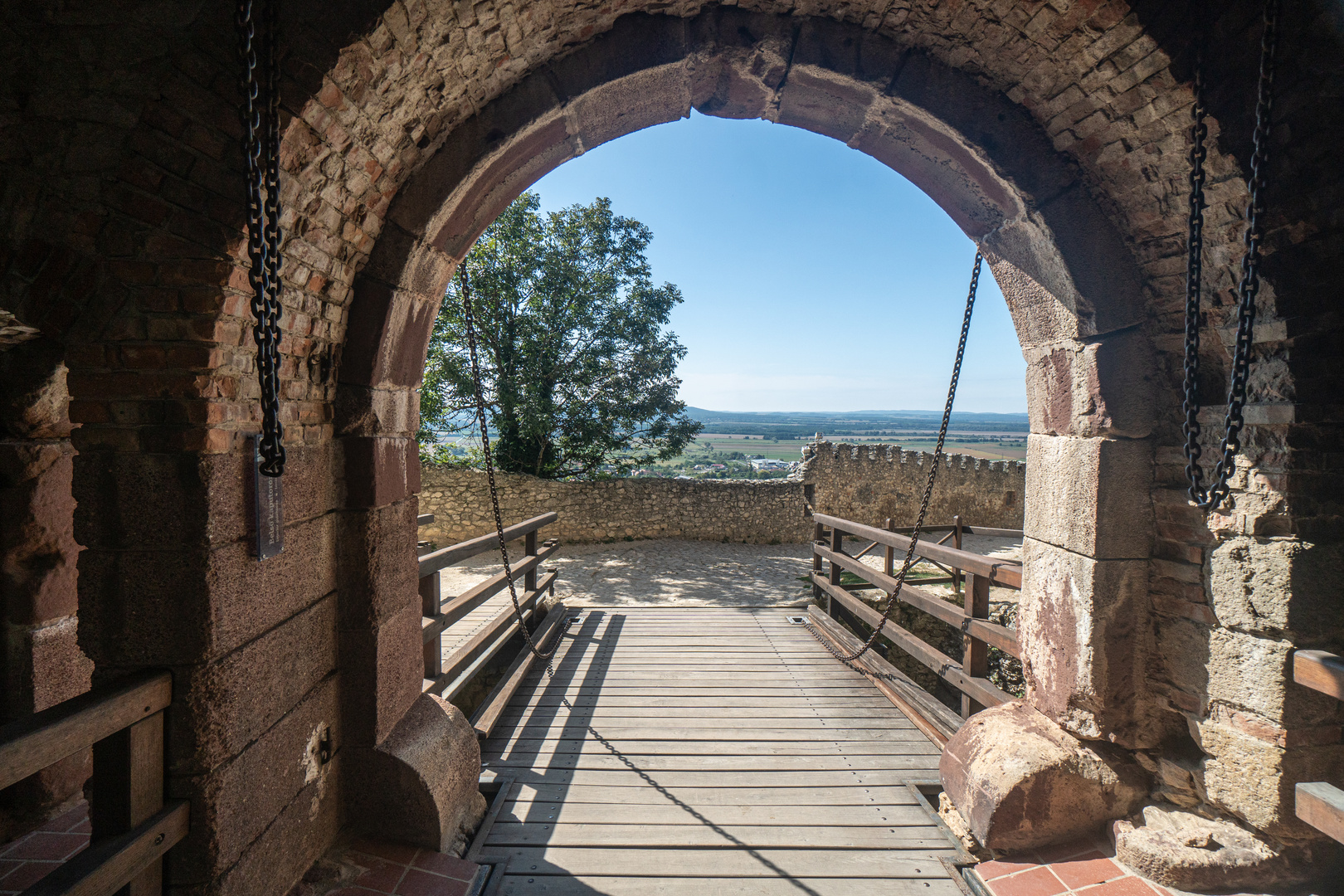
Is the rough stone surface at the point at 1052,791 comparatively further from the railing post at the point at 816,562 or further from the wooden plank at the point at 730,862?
the railing post at the point at 816,562

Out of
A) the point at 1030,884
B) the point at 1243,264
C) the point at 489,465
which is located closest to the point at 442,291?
the point at 489,465

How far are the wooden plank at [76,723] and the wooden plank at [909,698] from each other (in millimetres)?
3749

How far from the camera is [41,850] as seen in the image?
7.61 feet

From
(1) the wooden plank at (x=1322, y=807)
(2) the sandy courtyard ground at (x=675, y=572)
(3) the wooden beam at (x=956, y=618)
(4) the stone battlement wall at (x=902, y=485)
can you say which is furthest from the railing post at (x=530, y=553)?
(4) the stone battlement wall at (x=902, y=485)

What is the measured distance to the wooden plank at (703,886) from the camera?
2.35 meters

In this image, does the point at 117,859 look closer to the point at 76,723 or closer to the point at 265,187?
the point at 76,723

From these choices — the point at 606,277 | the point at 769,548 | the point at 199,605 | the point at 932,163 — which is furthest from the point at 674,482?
the point at 199,605

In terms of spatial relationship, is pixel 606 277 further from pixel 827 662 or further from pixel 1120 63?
pixel 1120 63

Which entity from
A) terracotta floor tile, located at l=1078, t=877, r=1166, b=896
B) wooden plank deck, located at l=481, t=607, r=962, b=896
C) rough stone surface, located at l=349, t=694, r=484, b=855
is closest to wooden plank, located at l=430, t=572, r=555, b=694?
wooden plank deck, located at l=481, t=607, r=962, b=896

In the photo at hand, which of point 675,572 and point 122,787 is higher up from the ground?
point 122,787

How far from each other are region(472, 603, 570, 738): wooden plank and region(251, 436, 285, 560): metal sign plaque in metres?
2.05

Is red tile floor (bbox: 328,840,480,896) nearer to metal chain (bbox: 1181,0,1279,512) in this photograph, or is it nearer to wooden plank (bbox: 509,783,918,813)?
wooden plank (bbox: 509,783,918,813)

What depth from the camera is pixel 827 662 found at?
4.81 metres

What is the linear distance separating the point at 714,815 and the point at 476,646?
206 cm
